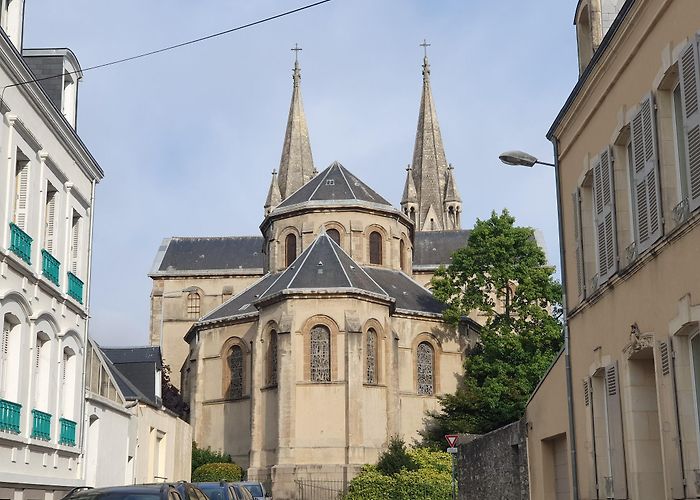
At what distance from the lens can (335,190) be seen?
52062 mm

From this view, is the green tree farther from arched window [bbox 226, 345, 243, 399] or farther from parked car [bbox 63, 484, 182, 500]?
parked car [bbox 63, 484, 182, 500]

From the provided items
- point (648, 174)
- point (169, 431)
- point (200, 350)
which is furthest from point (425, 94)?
point (648, 174)

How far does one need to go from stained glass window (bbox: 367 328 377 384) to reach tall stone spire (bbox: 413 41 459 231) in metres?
33.3

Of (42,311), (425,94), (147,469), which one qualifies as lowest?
(147,469)

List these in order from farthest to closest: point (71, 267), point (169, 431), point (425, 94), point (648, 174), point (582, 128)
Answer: point (425, 94) → point (169, 431) → point (71, 267) → point (582, 128) → point (648, 174)

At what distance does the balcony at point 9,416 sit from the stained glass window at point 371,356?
28.3 m

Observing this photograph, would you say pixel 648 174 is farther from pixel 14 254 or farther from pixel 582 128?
pixel 14 254

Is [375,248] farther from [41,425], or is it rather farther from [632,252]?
[632,252]

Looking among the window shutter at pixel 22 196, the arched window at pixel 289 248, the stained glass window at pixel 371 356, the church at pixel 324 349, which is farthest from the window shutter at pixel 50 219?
the arched window at pixel 289 248

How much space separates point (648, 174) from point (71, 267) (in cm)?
1172

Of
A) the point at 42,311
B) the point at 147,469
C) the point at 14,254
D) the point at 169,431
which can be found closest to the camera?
the point at 14,254

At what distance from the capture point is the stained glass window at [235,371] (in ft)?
153

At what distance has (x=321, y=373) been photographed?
41.5 metres

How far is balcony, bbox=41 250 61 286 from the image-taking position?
1577cm
